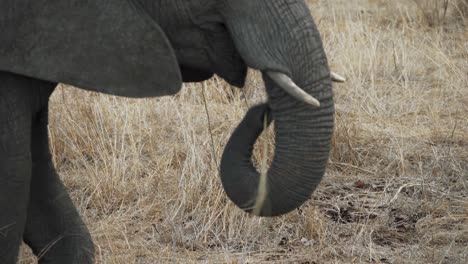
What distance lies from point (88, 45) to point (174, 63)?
26 cm

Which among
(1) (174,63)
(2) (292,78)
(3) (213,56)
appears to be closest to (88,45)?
(1) (174,63)

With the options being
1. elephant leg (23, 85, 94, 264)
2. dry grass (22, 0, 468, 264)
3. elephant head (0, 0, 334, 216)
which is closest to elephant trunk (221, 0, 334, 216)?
elephant head (0, 0, 334, 216)

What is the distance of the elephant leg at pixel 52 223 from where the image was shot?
173 inches

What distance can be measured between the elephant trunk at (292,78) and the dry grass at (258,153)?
1.31 meters

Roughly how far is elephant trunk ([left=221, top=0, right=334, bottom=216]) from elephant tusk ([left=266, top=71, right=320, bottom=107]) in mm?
13

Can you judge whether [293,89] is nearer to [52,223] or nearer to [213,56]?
[213,56]

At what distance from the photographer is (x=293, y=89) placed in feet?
11.3

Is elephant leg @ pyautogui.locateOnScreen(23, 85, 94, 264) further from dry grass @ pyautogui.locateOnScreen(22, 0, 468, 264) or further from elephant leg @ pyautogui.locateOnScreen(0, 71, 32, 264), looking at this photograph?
elephant leg @ pyautogui.locateOnScreen(0, 71, 32, 264)

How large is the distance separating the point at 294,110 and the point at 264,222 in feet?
6.20

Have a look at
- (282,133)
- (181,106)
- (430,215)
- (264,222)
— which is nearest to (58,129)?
(181,106)

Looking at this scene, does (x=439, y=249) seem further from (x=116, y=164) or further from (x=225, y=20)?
(x=225, y=20)

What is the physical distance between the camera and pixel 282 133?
139 inches

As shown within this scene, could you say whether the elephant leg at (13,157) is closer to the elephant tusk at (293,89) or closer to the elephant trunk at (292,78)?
the elephant trunk at (292,78)

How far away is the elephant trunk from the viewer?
351 cm
